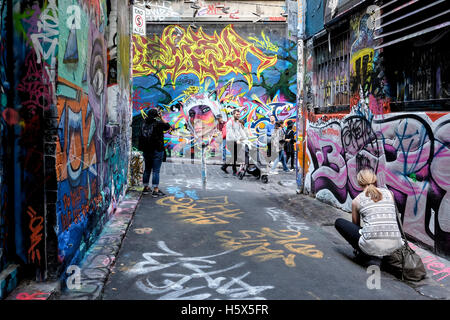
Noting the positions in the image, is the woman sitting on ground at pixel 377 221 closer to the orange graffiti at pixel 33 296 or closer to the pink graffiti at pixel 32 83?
the orange graffiti at pixel 33 296

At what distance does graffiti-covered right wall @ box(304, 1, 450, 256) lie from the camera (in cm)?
538

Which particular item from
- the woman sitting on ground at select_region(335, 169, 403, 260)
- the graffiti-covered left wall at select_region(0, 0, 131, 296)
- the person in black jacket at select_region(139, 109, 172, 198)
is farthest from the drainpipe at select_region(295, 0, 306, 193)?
the graffiti-covered left wall at select_region(0, 0, 131, 296)

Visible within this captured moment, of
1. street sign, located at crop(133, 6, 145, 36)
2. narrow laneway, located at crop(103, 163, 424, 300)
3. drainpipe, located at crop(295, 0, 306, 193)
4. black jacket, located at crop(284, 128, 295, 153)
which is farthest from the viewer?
black jacket, located at crop(284, 128, 295, 153)

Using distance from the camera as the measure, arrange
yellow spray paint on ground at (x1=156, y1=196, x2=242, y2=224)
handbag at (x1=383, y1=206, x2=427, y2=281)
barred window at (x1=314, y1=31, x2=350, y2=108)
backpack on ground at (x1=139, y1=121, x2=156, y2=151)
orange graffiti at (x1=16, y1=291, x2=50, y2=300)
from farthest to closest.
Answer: backpack on ground at (x1=139, y1=121, x2=156, y2=151) → barred window at (x1=314, y1=31, x2=350, y2=108) → yellow spray paint on ground at (x1=156, y1=196, x2=242, y2=224) → handbag at (x1=383, y1=206, x2=427, y2=281) → orange graffiti at (x1=16, y1=291, x2=50, y2=300)

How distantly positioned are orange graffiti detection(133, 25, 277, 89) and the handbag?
14.5 meters

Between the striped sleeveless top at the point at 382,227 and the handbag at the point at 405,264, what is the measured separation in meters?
0.07

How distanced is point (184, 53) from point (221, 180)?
7922 mm

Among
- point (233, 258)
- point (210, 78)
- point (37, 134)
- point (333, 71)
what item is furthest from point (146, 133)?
point (210, 78)

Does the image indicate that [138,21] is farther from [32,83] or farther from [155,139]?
[32,83]

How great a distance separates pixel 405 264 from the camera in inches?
177

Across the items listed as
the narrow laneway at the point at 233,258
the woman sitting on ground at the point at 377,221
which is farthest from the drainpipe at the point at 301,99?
the woman sitting on ground at the point at 377,221

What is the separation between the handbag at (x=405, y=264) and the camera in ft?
14.8

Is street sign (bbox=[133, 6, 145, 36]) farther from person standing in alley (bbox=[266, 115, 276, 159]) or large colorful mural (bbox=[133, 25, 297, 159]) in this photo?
person standing in alley (bbox=[266, 115, 276, 159])
